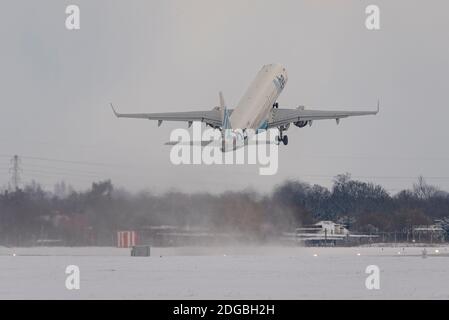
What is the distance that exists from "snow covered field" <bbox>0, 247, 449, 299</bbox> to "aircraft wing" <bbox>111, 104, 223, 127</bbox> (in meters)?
13.2

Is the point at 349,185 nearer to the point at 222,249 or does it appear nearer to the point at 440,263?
the point at 222,249

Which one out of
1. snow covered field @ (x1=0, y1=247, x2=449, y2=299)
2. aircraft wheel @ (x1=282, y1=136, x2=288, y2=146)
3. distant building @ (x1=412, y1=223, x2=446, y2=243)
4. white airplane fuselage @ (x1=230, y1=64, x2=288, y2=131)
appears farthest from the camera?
distant building @ (x1=412, y1=223, x2=446, y2=243)

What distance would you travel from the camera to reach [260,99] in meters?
115

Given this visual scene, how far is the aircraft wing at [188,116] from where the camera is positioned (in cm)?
11750

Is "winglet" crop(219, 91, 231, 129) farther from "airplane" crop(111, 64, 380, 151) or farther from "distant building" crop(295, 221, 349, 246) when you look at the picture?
"distant building" crop(295, 221, 349, 246)

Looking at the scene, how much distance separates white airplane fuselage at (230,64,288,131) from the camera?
109 meters

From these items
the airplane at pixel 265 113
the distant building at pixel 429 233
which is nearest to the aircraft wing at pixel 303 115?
the airplane at pixel 265 113

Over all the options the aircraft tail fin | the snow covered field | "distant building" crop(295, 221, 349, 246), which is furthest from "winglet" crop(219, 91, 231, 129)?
"distant building" crop(295, 221, 349, 246)

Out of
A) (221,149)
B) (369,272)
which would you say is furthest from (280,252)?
(369,272)

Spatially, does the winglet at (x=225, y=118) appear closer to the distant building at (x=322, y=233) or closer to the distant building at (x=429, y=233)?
the distant building at (x=322, y=233)

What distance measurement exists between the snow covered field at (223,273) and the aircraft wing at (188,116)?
13.2 meters

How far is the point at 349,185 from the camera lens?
453 ft
